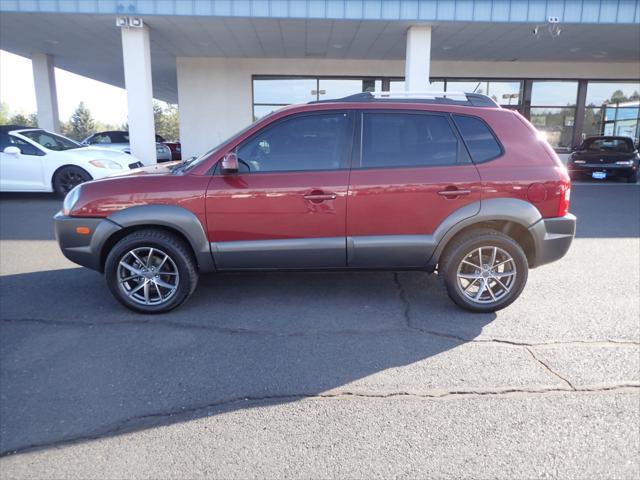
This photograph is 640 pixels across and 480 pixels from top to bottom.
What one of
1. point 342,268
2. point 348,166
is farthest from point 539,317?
point 348,166

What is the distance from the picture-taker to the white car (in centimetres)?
991

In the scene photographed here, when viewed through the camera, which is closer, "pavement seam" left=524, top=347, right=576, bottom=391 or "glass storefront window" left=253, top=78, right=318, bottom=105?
"pavement seam" left=524, top=347, right=576, bottom=391

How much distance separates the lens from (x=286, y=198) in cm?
409

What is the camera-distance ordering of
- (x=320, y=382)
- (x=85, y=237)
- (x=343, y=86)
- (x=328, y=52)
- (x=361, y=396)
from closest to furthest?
(x=361, y=396), (x=320, y=382), (x=85, y=237), (x=328, y=52), (x=343, y=86)

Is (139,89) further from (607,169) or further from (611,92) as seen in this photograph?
(611,92)

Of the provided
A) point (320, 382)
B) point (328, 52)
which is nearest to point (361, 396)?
point (320, 382)

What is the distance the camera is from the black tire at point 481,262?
4.19 m

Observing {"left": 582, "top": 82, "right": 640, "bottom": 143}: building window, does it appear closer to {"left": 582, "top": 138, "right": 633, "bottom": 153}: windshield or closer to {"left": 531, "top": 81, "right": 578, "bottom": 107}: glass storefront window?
{"left": 531, "top": 81, "right": 578, "bottom": 107}: glass storefront window

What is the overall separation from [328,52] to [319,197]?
1357 cm

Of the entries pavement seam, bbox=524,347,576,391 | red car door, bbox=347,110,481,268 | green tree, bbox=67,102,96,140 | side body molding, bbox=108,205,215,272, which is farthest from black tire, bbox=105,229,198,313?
green tree, bbox=67,102,96,140

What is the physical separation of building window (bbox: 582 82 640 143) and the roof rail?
18131 millimetres

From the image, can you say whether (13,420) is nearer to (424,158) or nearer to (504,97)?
(424,158)

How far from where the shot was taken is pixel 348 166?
13.6 feet

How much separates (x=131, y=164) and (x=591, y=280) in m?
9.13
